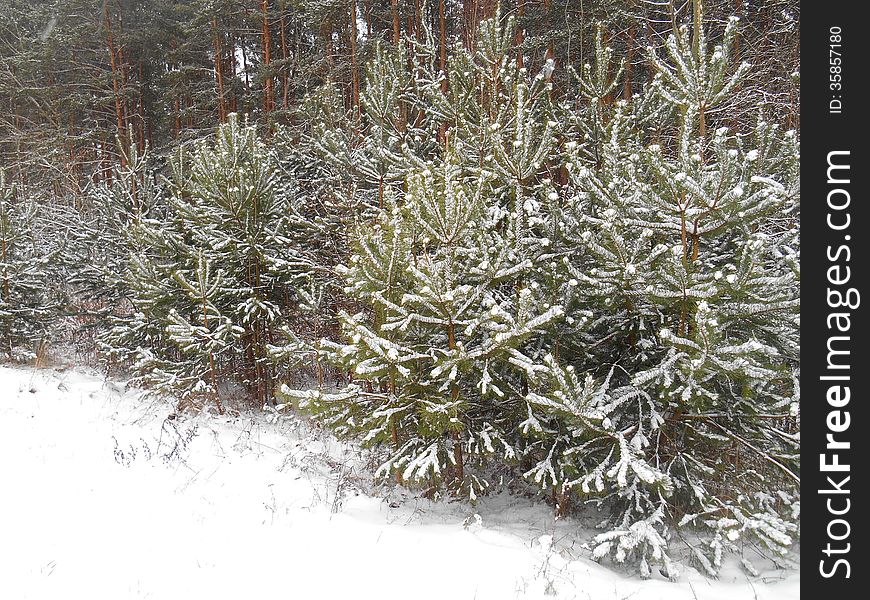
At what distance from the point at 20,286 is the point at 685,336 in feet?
40.8

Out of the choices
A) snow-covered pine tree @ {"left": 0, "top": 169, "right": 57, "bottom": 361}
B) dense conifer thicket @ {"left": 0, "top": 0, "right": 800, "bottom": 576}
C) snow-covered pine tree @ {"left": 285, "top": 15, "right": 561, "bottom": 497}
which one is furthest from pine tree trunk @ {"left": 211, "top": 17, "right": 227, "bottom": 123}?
snow-covered pine tree @ {"left": 285, "top": 15, "right": 561, "bottom": 497}

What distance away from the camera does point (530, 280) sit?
667 centimetres

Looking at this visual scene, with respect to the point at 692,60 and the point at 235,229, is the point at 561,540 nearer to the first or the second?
the point at 692,60

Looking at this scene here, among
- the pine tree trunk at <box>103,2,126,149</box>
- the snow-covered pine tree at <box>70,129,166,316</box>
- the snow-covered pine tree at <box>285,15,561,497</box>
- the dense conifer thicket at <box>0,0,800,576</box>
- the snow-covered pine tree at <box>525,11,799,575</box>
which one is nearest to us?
the snow-covered pine tree at <box>525,11,799,575</box>

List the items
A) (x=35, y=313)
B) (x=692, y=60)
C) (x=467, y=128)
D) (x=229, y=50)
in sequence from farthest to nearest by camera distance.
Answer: (x=229, y=50)
(x=35, y=313)
(x=467, y=128)
(x=692, y=60)

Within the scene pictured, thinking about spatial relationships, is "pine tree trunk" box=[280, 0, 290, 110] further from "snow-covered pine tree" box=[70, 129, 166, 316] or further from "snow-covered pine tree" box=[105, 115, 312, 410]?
"snow-covered pine tree" box=[105, 115, 312, 410]

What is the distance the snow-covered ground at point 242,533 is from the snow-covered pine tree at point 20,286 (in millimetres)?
4122

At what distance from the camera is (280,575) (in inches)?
177

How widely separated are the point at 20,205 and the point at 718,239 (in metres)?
14.1

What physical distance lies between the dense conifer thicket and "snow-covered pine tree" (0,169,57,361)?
0.07 meters

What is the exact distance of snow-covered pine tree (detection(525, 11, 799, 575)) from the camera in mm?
5090

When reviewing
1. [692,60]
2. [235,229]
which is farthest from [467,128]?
[235,229]

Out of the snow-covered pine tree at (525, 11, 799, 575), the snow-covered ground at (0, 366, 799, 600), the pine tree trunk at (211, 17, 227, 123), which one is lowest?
the snow-covered ground at (0, 366, 799, 600)

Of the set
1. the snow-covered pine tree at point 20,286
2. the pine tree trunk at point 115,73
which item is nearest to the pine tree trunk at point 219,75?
the pine tree trunk at point 115,73
